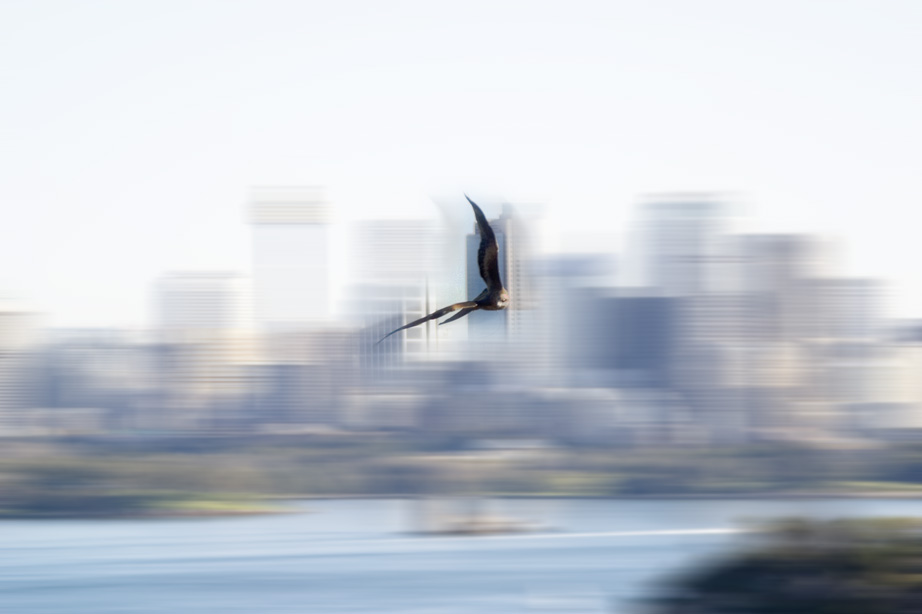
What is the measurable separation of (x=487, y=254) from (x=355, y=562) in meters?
24.8

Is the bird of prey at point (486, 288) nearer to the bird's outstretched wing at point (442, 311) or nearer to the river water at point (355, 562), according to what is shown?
the bird's outstretched wing at point (442, 311)

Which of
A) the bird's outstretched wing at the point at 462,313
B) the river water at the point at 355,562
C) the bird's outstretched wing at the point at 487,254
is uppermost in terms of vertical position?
the bird's outstretched wing at the point at 487,254

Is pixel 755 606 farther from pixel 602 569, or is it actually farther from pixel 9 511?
pixel 9 511

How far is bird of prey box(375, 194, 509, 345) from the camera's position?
8.43 feet

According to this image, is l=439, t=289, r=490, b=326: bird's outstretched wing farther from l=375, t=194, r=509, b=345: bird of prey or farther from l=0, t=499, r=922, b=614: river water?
l=0, t=499, r=922, b=614: river water

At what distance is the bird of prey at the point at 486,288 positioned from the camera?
8.43 ft

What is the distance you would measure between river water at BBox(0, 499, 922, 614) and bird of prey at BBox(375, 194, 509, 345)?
988 centimetres

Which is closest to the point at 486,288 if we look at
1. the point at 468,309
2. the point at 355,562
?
the point at 468,309

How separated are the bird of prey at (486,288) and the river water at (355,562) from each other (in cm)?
988

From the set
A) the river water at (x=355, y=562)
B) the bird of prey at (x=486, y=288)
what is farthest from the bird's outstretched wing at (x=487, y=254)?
the river water at (x=355, y=562)

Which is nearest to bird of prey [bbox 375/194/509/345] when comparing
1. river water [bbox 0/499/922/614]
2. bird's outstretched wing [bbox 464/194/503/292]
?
bird's outstretched wing [bbox 464/194/503/292]

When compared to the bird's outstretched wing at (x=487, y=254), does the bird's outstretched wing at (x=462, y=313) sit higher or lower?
lower

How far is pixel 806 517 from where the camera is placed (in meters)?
13.2

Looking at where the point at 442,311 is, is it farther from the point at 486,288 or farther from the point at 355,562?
the point at 355,562
